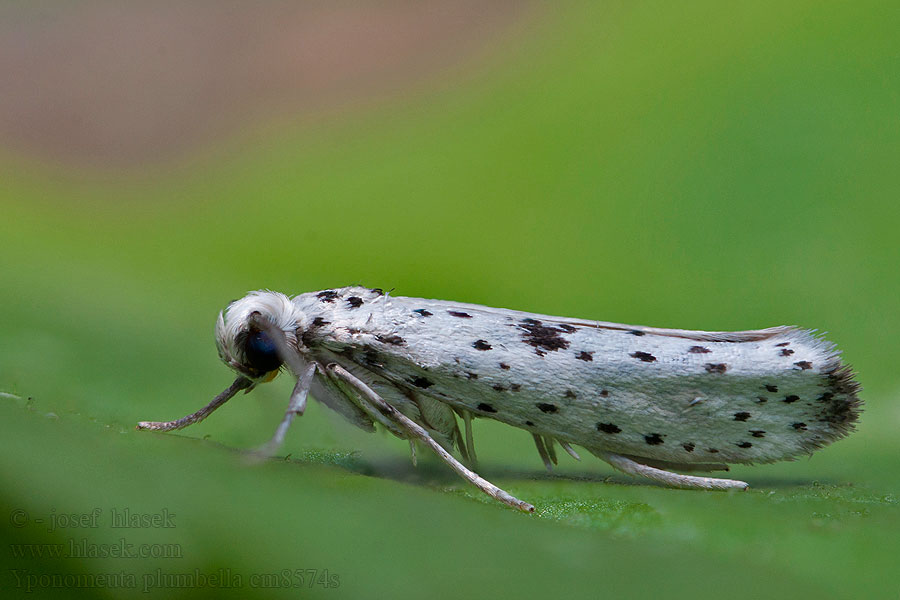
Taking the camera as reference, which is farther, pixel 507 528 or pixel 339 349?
pixel 339 349

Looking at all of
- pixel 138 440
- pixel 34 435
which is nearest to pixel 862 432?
pixel 138 440

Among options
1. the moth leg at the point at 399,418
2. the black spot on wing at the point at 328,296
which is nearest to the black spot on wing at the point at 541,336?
the moth leg at the point at 399,418

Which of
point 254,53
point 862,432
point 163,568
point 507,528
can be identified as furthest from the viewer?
point 254,53

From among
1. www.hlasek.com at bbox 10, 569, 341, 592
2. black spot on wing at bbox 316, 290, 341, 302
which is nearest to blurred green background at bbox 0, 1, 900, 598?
www.hlasek.com at bbox 10, 569, 341, 592

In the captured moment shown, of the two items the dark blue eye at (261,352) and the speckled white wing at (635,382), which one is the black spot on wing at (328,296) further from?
the dark blue eye at (261,352)

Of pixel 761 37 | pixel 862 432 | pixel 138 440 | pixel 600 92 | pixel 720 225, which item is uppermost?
pixel 761 37

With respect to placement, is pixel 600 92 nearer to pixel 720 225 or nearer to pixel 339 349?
pixel 720 225
